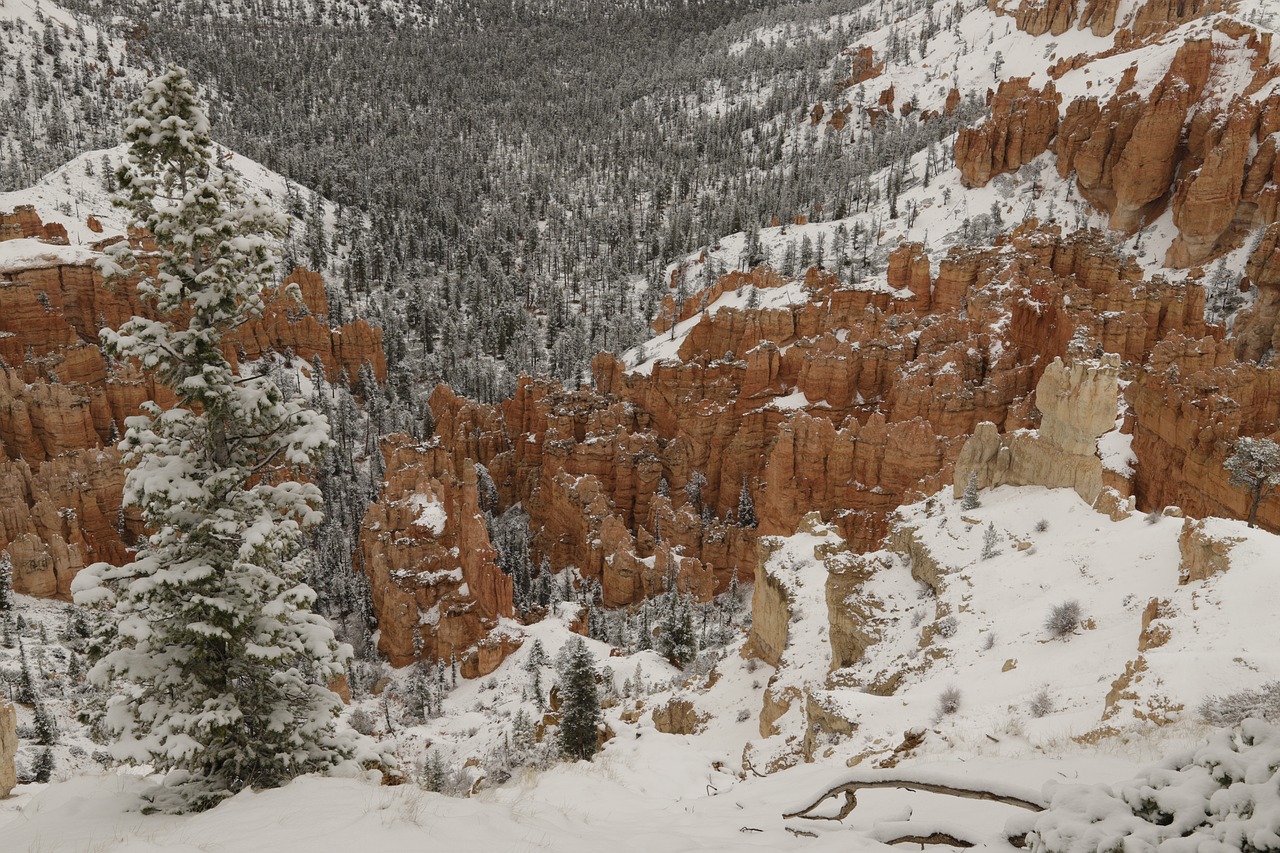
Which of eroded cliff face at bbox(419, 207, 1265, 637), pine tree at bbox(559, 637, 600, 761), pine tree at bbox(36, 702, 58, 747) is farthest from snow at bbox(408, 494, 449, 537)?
pine tree at bbox(559, 637, 600, 761)

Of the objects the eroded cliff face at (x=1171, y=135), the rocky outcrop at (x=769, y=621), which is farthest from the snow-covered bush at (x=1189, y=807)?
the eroded cliff face at (x=1171, y=135)

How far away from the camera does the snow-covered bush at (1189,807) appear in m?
3.01

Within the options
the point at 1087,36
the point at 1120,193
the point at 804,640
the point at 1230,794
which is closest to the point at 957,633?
the point at 804,640

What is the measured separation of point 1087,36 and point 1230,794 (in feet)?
399

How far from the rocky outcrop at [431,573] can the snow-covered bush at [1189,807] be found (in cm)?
3590

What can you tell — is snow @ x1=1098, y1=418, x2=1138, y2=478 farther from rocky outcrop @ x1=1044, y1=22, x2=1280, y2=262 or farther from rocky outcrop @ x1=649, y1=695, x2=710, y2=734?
rocky outcrop @ x1=1044, y1=22, x2=1280, y2=262

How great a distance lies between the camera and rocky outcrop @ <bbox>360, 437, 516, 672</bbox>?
38.8 m

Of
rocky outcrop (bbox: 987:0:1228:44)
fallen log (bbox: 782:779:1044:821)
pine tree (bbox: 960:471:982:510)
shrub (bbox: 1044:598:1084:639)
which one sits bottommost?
pine tree (bbox: 960:471:982:510)

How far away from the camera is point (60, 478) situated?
4544 cm

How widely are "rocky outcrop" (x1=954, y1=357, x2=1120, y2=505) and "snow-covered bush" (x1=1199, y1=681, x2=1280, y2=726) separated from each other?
11.0m

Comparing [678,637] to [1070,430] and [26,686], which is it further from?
[26,686]

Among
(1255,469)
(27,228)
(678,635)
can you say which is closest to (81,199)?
(27,228)

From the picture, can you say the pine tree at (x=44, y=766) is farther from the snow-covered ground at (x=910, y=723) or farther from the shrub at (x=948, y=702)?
the shrub at (x=948, y=702)

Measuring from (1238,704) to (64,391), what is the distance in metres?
66.1
